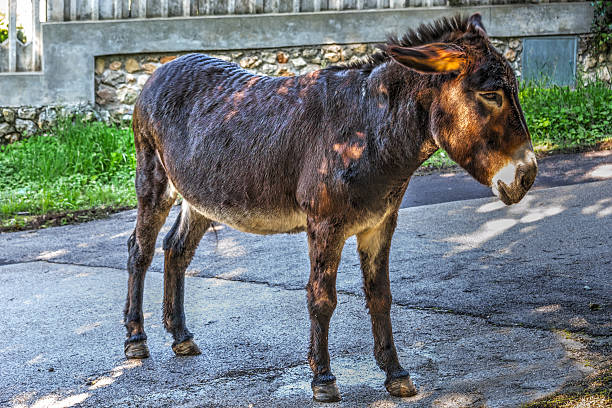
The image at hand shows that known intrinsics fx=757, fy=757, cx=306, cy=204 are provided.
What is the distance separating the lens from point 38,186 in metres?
10.4

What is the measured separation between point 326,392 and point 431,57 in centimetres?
188

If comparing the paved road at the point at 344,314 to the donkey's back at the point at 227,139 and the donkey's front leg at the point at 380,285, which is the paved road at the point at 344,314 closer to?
the donkey's front leg at the point at 380,285

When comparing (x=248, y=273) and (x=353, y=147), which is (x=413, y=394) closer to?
(x=353, y=147)

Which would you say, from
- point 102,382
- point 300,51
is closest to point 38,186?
point 300,51

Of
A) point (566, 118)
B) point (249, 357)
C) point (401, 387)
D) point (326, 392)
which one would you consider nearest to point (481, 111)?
point (401, 387)

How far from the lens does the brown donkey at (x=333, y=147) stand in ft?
12.0

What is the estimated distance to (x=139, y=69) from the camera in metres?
12.3

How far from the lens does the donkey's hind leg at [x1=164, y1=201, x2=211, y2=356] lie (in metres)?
5.15

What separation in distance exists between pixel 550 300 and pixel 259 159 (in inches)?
105

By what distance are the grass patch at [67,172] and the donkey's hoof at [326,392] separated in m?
5.97

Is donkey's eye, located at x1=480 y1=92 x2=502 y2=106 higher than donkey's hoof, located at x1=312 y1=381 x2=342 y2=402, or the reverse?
donkey's eye, located at x1=480 y1=92 x2=502 y2=106

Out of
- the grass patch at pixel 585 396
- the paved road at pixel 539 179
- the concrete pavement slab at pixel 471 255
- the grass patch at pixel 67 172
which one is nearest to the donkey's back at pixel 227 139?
the grass patch at pixel 585 396

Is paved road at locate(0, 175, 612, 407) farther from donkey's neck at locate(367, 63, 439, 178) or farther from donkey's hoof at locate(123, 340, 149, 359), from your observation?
A: donkey's neck at locate(367, 63, 439, 178)

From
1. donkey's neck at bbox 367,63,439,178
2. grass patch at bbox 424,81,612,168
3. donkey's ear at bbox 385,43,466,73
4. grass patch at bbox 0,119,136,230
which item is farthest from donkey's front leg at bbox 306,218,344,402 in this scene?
grass patch at bbox 424,81,612,168
